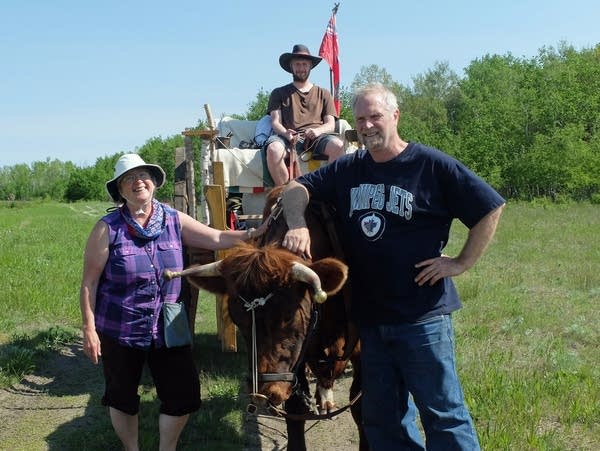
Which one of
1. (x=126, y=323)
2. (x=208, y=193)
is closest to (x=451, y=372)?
(x=126, y=323)

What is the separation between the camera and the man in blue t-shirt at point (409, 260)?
298 centimetres

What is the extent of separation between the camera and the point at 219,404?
546 centimetres

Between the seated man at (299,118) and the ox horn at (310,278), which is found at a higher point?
the seated man at (299,118)

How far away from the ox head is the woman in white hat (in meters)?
0.91

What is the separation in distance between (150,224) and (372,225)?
1605 millimetres

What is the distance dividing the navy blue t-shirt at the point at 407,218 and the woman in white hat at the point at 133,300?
43.2 inches

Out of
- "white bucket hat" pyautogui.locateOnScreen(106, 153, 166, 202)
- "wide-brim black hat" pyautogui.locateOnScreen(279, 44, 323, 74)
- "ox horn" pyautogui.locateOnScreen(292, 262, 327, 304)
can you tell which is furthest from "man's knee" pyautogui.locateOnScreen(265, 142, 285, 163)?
A: "ox horn" pyautogui.locateOnScreen(292, 262, 327, 304)

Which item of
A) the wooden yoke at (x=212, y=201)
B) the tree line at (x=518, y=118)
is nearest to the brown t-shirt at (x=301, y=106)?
the wooden yoke at (x=212, y=201)

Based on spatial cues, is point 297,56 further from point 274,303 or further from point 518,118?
point 518,118

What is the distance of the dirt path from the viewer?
4750mm

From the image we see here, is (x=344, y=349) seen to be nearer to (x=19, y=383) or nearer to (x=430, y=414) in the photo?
(x=430, y=414)

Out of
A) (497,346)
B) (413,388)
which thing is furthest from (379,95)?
(497,346)

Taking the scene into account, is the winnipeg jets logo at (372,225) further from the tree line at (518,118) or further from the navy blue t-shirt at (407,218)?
the tree line at (518,118)

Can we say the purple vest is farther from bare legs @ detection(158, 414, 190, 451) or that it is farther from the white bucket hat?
bare legs @ detection(158, 414, 190, 451)
